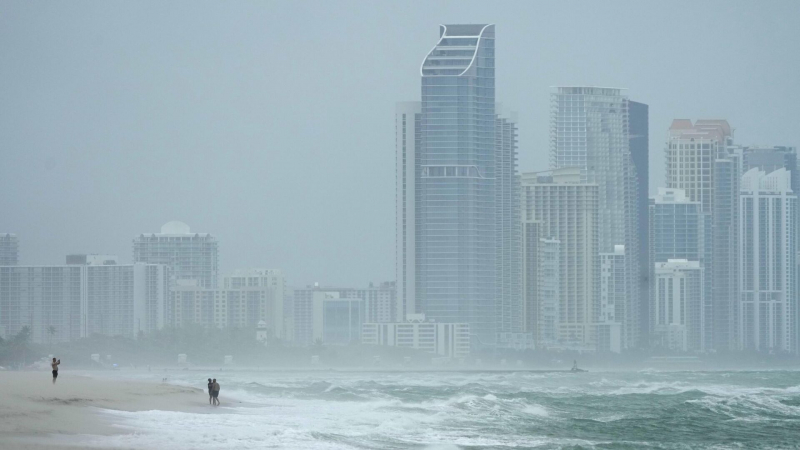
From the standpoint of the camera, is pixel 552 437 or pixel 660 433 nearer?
pixel 552 437

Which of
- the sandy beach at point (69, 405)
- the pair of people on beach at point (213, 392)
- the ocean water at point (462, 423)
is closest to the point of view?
the sandy beach at point (69, 405)

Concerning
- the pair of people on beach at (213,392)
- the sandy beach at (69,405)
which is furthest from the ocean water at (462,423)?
the sandy beach at (69,405)

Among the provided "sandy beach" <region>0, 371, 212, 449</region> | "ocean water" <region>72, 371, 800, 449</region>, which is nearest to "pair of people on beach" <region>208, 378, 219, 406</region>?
"sandy beach" <region>0, 371, 212, 449</region>

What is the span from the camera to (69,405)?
5084 centimetres

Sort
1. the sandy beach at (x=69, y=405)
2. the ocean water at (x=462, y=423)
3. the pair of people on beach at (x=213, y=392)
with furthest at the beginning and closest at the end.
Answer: the pair of people on beach at (x=213, y=392) → the ocean water at (x=462, y=423) → the sandy beach at (x=69, y=405)

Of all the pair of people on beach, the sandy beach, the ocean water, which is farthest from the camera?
the pair of people on beach

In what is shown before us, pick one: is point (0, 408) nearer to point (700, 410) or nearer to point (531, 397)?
point (700, 410)

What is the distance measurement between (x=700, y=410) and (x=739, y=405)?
677 cm

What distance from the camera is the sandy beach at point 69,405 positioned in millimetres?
39844

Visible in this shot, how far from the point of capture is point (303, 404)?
247 feet

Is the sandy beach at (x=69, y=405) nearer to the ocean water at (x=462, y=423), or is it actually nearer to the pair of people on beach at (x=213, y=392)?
the pair of people on beach at (x=213, y=392)

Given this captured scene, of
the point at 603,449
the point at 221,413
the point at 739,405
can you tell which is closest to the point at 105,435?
the point at 221,413

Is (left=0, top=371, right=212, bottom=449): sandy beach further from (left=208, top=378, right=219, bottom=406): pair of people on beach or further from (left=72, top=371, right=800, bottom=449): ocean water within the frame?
(left=72, top=371, right=800, bottom=449): ocean water

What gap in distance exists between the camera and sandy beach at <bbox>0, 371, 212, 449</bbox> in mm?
39844
